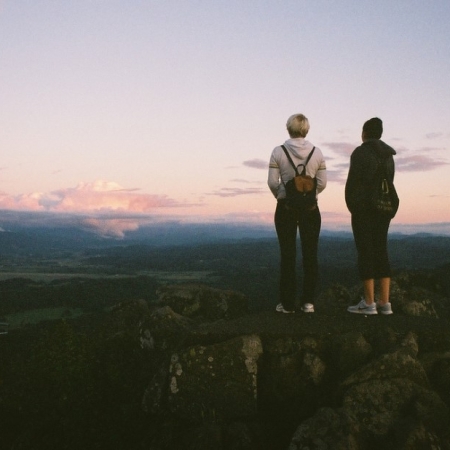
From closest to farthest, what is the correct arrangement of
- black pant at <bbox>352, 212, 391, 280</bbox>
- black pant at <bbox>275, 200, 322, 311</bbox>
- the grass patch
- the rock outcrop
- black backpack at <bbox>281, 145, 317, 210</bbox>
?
the rock outcrop, black backpack at <bbox>281, 145, 317, 210</bbox>, black pant at <bbox>275, 200, 322, 311</bbox>, black pant at <bbox>352, 212, 391, 280</bbox>, the grass patch

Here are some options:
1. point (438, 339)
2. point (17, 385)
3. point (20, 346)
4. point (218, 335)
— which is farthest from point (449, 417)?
point (20, 346)

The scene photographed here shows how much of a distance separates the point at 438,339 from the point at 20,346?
72913 millimetres

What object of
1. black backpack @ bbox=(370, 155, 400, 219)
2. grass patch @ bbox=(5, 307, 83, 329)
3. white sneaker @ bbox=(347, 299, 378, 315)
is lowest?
grass patch @ bbox=(5, 307, 83, 329)

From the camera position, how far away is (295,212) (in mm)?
8539

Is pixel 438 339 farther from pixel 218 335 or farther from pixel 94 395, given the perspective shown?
pixel 94 395

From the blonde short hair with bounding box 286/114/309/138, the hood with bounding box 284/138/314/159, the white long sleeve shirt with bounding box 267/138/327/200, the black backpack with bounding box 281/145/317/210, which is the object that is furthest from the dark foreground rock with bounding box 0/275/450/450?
the blonde short hair with bounding box 286/114/309/138

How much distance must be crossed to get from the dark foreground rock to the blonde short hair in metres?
3.68

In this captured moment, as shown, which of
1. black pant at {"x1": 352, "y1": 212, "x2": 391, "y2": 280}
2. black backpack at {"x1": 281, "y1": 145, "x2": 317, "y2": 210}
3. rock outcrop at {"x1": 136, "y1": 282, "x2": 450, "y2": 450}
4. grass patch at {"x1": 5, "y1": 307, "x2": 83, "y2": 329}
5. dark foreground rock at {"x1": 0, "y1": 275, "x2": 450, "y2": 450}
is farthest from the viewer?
grass patch at {"x1": 5, "y1": 307, "x2": 83, "y2": 329}

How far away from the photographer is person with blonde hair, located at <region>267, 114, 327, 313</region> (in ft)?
27.4

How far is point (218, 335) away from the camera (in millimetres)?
8359

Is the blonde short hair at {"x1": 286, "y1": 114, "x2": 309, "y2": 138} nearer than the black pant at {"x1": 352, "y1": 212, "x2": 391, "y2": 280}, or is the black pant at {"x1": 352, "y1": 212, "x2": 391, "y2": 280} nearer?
the blonde short hair at {"x1": 286, "y1": 114, "x2": 309, "y2": 138}

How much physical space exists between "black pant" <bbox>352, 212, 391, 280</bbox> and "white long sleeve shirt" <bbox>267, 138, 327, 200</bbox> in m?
1.14

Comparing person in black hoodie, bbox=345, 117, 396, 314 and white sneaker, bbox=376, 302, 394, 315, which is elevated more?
person in black hoodie, bbox=345, 117, 396, 314

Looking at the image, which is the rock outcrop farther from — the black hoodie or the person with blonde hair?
the black hoodie
